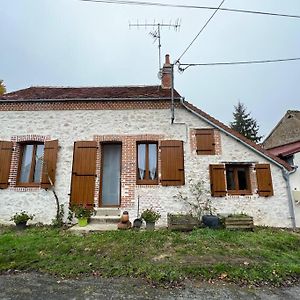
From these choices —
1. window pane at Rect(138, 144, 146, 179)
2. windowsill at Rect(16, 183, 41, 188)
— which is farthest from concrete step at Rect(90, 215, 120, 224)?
windowsill at Rect(16, 183, 41, 188)

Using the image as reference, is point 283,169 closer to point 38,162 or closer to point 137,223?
point 137,223

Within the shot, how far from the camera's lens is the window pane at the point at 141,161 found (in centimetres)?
884

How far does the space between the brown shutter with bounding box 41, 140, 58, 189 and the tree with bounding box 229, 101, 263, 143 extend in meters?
23.1

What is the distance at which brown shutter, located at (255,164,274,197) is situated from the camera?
27.6 ft

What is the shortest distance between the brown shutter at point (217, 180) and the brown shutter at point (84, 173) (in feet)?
13.1

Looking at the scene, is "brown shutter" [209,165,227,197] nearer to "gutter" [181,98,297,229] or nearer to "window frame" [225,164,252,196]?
"window frame" [225,164,252,196]

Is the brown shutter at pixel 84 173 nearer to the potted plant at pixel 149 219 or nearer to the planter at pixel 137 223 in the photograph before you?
the planter at pixel 137 223

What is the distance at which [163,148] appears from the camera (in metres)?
8.82

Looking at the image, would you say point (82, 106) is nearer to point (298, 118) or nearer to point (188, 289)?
point (188, 289)

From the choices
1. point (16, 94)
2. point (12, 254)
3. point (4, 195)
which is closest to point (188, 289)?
point (12, 254)

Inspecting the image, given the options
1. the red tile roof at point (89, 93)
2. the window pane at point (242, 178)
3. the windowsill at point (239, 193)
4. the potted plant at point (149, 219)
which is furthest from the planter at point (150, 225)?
the red tile roof at point (89, 93)

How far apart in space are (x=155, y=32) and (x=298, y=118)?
10766 mm

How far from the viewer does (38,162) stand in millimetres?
8930

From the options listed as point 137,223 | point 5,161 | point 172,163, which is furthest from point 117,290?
point 5,161
